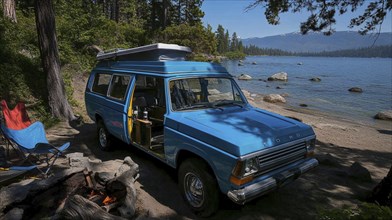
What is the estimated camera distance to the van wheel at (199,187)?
3.97 m

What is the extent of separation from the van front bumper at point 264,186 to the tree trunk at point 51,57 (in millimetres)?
7745

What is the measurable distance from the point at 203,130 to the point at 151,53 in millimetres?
3277

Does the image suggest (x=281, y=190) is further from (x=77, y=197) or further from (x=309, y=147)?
(x=77, y=197)

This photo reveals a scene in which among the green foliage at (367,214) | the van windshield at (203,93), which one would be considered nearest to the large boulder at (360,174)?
the van windshield at (203,93)

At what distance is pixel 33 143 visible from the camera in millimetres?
5602

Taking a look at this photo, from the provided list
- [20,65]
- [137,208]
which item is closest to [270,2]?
[137,208]

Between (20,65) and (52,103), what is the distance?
3.10 metres

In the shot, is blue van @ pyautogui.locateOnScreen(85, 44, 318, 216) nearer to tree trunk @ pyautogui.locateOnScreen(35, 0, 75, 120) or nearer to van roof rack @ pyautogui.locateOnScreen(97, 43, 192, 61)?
van roof rack @ pyautogui.locateOnScreen(97, 43, 192, 61)

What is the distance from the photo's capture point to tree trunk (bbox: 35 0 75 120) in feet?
29.0

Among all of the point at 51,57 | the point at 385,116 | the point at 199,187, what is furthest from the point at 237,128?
the point at 385,116

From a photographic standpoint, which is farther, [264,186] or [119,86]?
[119,86]

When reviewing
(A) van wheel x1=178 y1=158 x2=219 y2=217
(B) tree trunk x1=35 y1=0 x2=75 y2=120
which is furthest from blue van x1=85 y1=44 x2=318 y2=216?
(B) tree trunk x1=35 y1=0 x2=75 y2=120

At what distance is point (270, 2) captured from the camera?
809 centimetres

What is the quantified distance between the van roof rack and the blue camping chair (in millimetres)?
2488
